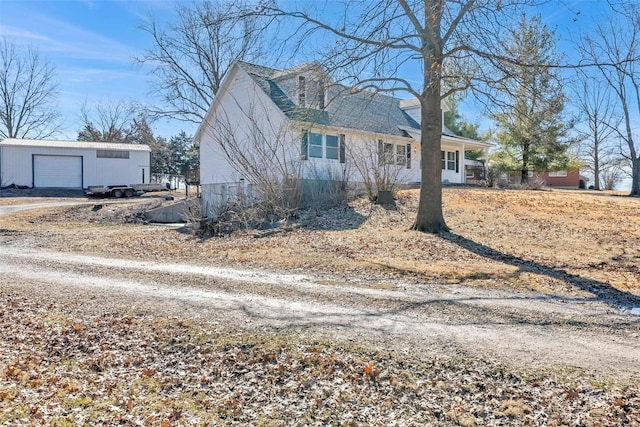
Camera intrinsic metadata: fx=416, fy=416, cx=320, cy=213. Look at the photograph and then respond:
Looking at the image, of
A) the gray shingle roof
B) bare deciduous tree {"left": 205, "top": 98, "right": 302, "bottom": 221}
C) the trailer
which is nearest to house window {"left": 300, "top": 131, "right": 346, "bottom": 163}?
the gray shingle roof

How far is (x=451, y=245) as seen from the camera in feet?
32.9

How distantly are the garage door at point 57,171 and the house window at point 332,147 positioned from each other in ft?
70.1

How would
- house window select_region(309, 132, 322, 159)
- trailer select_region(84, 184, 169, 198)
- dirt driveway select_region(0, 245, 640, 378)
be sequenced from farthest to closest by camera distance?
trailer select_region(84, 184, 169, 198) → house window select_region(309, 132, 322, 159) → dirt driveway select_region(0, 245, 640, 378)

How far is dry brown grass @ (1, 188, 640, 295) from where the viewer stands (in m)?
7.79

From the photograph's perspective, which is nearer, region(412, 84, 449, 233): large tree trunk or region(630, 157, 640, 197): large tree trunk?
region(412, 84, 449, 233): large tree trunk

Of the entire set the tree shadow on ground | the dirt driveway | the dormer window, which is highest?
the dormer window

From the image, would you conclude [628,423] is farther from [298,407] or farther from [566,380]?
[298,407]

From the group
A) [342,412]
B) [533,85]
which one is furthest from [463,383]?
[533,85]

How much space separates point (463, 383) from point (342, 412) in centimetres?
115

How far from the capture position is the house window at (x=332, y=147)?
19.9 metres

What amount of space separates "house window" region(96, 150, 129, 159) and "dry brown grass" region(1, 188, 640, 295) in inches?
633

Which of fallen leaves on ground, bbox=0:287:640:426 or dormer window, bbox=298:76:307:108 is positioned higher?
dormer window, bbox=298:76:307:108

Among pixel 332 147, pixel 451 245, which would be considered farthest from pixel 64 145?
pixel 451 245

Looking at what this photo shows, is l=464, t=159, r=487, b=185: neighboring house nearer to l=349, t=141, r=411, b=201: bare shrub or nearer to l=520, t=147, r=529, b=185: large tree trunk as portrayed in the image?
l=520, t=147, r=529, b=185: large tree trunk
